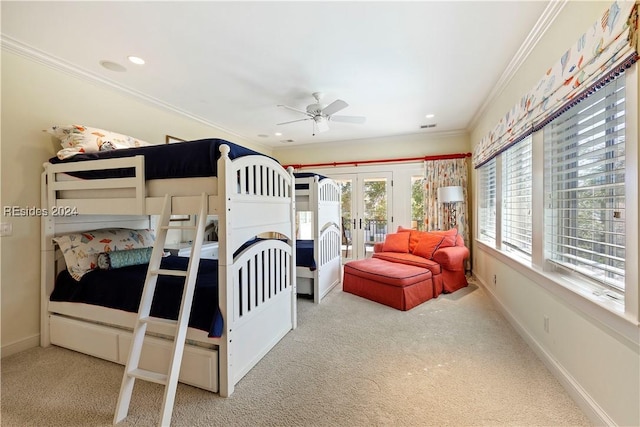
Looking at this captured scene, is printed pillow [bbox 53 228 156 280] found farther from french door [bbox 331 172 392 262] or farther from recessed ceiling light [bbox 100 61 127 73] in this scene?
french door [bbox 331 172 392 262]

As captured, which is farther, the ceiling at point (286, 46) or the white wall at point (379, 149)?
the white wall at point (379, 149)

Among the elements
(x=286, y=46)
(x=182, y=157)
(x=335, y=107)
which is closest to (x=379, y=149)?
(x=335, y=107)

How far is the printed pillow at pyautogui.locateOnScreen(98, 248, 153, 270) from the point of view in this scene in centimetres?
238

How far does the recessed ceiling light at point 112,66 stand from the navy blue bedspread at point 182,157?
3.44 ft

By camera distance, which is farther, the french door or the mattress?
the french door

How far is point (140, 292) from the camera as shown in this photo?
2.05m

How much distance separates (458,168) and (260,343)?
4275mm

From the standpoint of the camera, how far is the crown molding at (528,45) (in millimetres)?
1817

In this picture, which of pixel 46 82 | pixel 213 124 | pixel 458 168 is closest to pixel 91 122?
pixel 46 82

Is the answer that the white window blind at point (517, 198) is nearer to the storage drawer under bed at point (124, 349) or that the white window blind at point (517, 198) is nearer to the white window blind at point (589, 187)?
the white window blind at point (589, 187)

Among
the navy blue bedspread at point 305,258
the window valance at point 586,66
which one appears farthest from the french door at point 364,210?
the window valance at point 586,66

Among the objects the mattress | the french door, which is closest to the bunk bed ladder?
the mattress

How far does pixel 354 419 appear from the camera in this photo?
1.54m

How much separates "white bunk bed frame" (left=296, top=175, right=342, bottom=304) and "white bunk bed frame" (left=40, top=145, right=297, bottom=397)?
2.49 ft
